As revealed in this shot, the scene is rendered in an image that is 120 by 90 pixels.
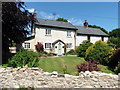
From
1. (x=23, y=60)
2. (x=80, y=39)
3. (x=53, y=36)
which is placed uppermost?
(x=53, y=36)

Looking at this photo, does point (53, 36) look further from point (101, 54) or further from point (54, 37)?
point (101, 54)

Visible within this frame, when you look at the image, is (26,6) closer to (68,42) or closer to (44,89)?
(44,89)

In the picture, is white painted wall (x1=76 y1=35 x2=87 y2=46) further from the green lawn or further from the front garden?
the green lawn

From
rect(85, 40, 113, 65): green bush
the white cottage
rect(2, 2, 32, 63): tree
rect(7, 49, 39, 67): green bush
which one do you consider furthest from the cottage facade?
rect(7, 49, 39, 67): green bush

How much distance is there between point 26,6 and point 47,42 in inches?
367

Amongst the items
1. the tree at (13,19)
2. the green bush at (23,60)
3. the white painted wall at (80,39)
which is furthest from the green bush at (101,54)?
the white painted wall at (80,39)

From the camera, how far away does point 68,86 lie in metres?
4.27

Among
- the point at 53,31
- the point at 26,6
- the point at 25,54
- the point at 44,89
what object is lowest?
the point at 44,89

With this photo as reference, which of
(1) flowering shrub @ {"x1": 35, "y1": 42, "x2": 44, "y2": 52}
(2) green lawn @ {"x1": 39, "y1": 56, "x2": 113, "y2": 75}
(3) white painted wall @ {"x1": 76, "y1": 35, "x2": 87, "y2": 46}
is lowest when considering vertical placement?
(2) green lawn @ {"x1": 39, "y1": 56, "x2": 113, "y2": 75}

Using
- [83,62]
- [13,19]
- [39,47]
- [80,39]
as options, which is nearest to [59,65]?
[83,62]

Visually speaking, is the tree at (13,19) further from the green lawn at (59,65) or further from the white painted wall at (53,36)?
the white painted wall at (53,36)

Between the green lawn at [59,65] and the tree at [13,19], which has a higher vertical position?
the tree at [13,19]

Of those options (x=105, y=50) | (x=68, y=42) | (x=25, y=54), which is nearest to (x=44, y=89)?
(x=25, y=54)

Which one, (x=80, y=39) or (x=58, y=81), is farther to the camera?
(x=80, y=39)
